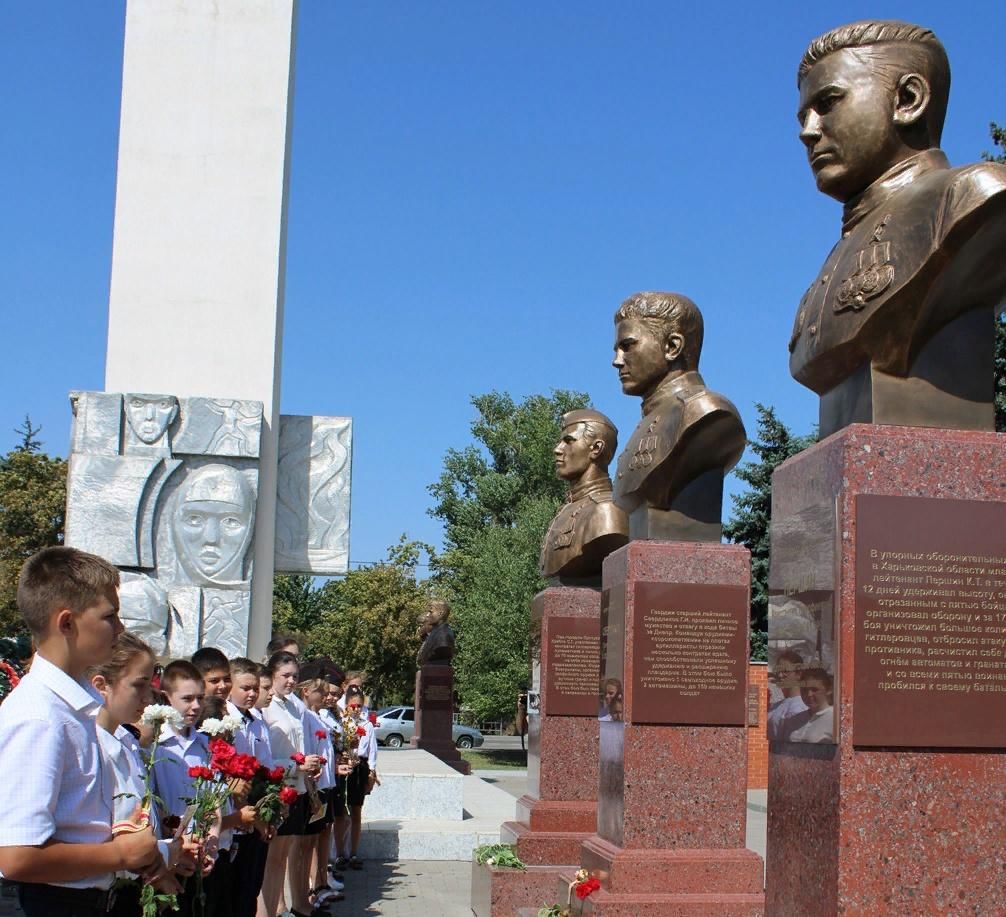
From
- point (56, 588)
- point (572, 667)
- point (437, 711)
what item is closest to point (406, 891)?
point (572, 667)

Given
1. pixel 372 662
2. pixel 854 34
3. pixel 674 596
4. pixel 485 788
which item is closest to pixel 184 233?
pixel 485 788

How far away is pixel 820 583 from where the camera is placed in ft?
13.4

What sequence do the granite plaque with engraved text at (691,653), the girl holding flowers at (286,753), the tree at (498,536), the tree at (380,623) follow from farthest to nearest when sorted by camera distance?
the tree at (380,623) → the tree at (498,536) → the girl holding flowers at (286,753) → the granite plaque with engraved text at (691,653)

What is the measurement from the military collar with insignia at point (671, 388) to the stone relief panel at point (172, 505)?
7598mm

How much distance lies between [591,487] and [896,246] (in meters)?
5.88

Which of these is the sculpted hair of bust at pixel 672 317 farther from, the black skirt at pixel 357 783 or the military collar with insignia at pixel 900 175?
the black skirt at pixel 357 783

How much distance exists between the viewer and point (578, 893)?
21.3ft

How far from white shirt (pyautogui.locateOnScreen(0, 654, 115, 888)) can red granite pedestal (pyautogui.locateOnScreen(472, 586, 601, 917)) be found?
236 inches

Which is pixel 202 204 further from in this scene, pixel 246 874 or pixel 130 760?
pixel 130 760

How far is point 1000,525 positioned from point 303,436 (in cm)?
1186

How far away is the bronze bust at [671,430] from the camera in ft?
22.8

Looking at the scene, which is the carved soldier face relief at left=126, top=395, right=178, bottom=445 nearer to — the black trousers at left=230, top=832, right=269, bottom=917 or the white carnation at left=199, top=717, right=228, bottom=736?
the black trousers at left=230, top=832, right=269, bottom=917

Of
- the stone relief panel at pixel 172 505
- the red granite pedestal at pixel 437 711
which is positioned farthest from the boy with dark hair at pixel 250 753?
the red granite pedestal at pixel 437 711

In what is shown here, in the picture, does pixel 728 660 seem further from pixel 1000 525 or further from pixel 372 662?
pixel 372 662
